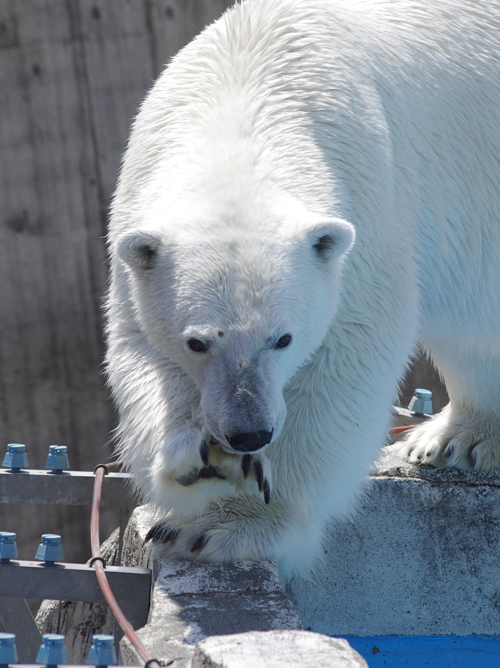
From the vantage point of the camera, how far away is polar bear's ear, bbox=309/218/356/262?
83.1 inches

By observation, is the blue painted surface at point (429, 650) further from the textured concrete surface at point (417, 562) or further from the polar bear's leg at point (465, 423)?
the polar bear's leg at point (465, 423)

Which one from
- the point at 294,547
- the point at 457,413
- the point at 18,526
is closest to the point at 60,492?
the point at 294,547

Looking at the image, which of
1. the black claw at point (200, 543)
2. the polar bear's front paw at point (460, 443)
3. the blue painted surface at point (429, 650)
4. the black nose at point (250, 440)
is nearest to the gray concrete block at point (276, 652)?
the black nose at point (250, 440)

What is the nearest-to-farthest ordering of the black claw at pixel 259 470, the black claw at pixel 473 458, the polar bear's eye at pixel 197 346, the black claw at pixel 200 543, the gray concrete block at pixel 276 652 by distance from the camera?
1. the gray concrete block at pixel 276 652
2. the polar bear's eye at pixel 197 346
3. the black claw at pixel 259 470
4. the black claw at pixel 200 543
5. the black claw at pixel 473 458

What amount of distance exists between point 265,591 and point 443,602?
1.25 m

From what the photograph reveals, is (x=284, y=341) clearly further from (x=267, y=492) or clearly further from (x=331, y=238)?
(x=267, y=492)

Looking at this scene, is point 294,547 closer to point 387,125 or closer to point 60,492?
point 60,492

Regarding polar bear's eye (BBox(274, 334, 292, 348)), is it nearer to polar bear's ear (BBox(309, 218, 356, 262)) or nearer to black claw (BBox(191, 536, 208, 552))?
polar bear's ear (BBox(309, 218, 356, 262))

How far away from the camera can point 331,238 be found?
215 centimetres

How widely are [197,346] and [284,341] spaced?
0.73 ft

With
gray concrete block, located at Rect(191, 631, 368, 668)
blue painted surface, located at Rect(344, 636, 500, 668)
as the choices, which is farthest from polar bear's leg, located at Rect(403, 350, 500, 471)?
gray concrete block, located at Rect(191, 631, 368, 668)

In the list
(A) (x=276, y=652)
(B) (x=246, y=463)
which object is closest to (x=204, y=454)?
(B) (x=246, y=463)

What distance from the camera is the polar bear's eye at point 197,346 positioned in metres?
2.09

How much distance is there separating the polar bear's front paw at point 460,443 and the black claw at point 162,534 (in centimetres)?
128
